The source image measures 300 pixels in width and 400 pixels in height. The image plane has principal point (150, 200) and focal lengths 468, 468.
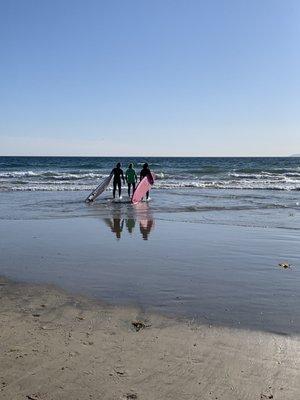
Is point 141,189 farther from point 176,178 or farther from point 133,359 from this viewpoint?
point 176,178

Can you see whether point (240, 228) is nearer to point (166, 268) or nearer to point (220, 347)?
point (166, 268)

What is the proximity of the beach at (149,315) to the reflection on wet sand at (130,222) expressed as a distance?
0.40 meters

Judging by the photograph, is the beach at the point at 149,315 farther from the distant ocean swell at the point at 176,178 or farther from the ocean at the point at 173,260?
the distant ocean swell at the point at 176,178

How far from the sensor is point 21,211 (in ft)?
52.7

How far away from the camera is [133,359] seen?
162 inches

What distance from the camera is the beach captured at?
373 cm

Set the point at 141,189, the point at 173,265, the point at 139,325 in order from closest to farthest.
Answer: the point at 139,325 → the point at 173,265 → the point at 141,189

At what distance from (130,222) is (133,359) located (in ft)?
30.3

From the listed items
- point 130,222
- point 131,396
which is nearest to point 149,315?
point 131,396

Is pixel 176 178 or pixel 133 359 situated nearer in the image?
pixel 133 359

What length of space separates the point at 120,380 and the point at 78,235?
7195mm

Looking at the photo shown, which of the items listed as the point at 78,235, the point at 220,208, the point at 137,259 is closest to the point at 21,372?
the point at 137,259

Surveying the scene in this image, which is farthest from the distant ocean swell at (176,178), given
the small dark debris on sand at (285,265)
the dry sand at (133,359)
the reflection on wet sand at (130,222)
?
the dry sand at (133,359)

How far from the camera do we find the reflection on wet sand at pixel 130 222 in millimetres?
11386
